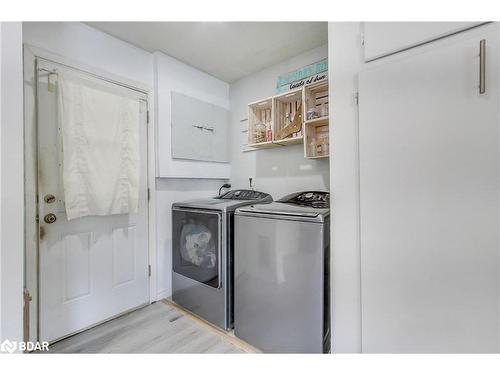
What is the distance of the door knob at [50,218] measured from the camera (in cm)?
151

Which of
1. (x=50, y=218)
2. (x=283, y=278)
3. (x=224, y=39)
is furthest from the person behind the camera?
(x=224, y=39)

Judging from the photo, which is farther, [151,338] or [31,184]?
[151,338]

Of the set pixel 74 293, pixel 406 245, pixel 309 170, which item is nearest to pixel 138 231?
pixel 74 293

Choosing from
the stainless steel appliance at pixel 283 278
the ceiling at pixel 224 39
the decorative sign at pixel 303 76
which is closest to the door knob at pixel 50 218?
the stainless steel appliance at pixel 283 278

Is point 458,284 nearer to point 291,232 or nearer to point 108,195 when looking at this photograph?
point 291,232

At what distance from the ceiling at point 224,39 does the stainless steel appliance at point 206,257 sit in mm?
1366

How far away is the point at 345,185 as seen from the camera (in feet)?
3.72

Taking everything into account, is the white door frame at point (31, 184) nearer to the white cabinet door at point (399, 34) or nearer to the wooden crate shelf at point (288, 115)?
the wooden crate shelf at point (288, 115)

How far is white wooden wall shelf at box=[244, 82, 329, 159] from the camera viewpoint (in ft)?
6.06

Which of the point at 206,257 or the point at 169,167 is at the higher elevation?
the point at 169,167

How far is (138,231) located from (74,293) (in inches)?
24.1

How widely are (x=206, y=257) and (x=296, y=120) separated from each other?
1.45 metres

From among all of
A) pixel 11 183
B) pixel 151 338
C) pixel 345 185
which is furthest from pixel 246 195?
pixel 11 183

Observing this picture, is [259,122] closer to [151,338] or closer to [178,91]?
[178,91]
